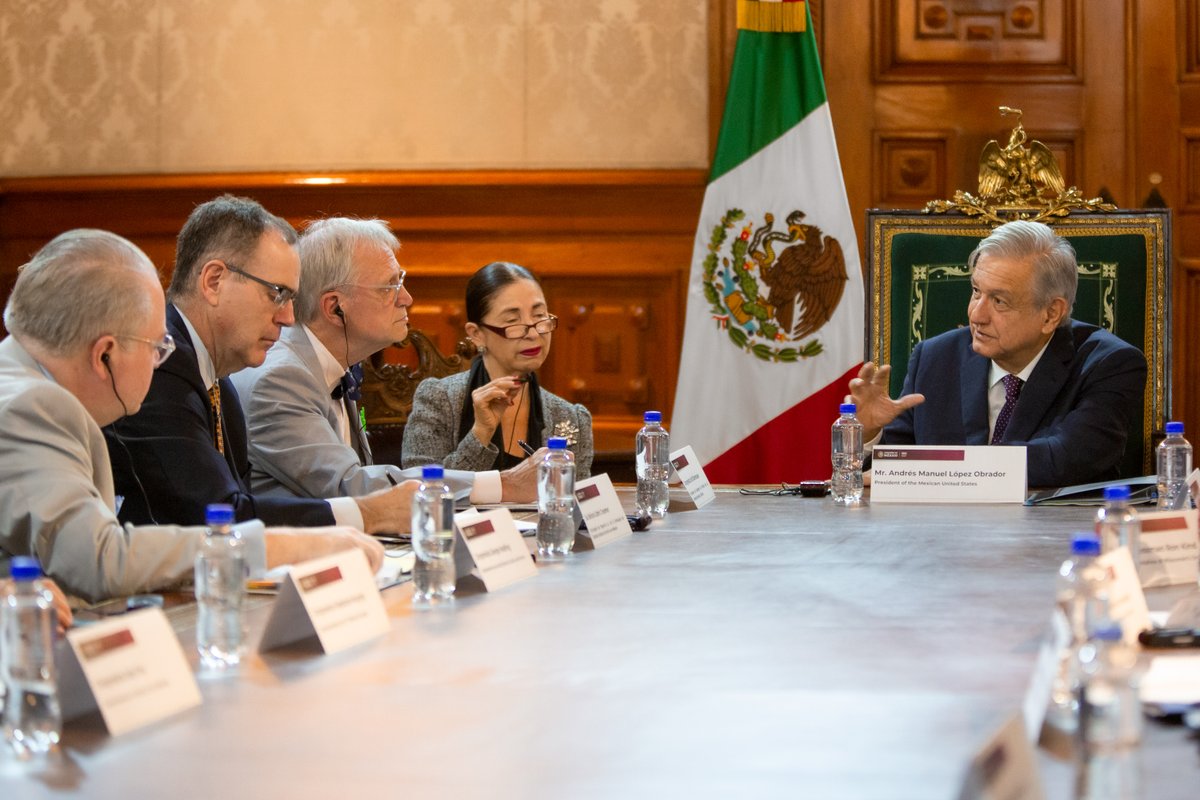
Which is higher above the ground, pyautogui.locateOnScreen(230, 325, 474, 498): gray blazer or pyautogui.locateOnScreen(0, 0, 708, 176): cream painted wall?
pyautogui.locateOnScreen(0, 0, 708, 176): cream painted wall

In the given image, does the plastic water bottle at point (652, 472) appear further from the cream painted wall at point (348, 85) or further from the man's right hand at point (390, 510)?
the cream painted wall at point (348, 85)

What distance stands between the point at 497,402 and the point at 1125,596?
2010 mm

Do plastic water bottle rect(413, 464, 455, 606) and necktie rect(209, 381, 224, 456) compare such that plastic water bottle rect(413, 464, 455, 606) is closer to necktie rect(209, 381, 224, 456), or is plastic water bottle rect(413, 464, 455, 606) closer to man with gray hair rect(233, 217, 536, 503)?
necktie rect(209, 381, 224, 456)

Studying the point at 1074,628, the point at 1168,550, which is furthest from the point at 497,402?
the point at 1074,628

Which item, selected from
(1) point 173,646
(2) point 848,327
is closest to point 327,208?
(2) point 848,327

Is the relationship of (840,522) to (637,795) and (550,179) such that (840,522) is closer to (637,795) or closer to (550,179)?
(637,795)

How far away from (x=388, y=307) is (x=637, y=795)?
2.39 m

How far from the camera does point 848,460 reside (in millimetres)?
3270

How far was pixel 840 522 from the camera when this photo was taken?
285cm

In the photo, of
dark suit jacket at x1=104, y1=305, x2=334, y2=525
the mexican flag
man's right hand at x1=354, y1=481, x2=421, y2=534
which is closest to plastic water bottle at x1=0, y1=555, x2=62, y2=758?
dark suit jacket at x1=104, y1=305, x2=334, y2=525

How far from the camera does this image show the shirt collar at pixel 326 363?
10.8ft

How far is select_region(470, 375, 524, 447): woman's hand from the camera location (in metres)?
3.41

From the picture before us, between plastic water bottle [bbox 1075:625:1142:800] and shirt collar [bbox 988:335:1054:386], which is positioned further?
shirt collar [bbox 988:335:1054:386]

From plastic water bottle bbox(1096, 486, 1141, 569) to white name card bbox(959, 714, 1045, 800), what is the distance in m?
1.01
